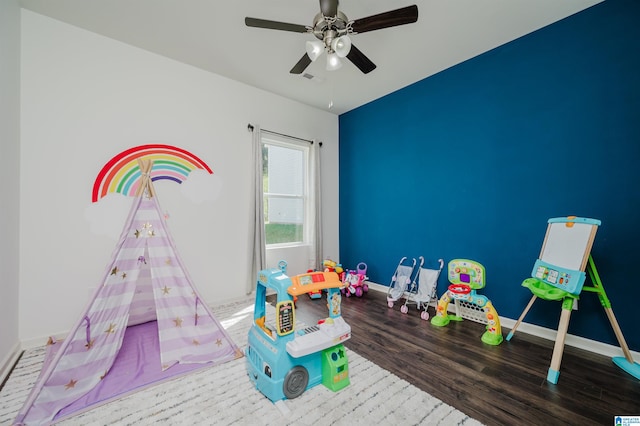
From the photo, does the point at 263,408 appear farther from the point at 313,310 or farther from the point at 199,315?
the point at 313,310

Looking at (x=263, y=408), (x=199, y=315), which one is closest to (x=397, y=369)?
(x=263, y=408)

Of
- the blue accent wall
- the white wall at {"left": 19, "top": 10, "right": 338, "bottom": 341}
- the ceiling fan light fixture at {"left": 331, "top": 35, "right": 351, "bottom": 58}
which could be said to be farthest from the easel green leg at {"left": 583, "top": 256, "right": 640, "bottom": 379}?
the white wall at {"left": 19, "top": 10, "right": 338, "bottom": 341}

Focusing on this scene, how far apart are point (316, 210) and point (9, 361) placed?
11.4ft

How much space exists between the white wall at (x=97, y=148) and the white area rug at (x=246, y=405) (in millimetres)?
834

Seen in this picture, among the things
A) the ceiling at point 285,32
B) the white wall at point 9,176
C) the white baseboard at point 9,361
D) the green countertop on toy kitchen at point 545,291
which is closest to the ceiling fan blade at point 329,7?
the ceiling at point 285,32

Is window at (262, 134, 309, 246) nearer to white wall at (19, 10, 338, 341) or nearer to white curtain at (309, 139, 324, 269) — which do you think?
white curtain at (309, 139, 324, 269)

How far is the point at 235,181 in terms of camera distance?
345 cm

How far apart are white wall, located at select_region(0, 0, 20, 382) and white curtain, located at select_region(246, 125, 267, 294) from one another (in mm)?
2088

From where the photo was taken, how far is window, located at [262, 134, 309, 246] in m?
3.88

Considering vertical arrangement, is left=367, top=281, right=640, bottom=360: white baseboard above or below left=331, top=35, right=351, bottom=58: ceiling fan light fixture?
below

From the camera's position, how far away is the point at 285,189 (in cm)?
408

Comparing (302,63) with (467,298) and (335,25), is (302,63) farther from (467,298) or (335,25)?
(467,298)

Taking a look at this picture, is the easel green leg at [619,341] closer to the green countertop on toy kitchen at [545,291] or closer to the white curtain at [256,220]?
the green countertop on toy kitchen at [545,291]

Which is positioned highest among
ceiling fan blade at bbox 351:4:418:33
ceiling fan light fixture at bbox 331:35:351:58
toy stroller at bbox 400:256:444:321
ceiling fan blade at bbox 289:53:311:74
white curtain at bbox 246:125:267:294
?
ceiling fan blade at bbox 351:4:418:33
